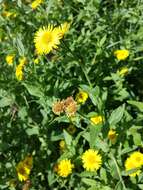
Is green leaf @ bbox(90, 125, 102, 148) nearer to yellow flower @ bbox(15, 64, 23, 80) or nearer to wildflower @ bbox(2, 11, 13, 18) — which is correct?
yellow flower @ bbox(15, 64, 23, 80)

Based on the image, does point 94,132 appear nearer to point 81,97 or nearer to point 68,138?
point 68,138

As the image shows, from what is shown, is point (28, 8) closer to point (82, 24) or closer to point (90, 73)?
point (82, 24)

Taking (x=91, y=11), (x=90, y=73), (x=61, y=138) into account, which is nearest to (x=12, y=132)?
(x=61, y=138)

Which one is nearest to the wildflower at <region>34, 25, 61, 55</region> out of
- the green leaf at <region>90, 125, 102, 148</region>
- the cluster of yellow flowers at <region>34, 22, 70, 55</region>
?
the cluster of yellow flowers at <region>34, 22, 70, 55</region>

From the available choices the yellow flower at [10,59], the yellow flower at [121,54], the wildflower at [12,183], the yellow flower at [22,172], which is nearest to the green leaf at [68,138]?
the yellow flower at [22,172]

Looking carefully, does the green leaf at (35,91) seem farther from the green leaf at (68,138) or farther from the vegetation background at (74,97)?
the green leaf at (68,138)
